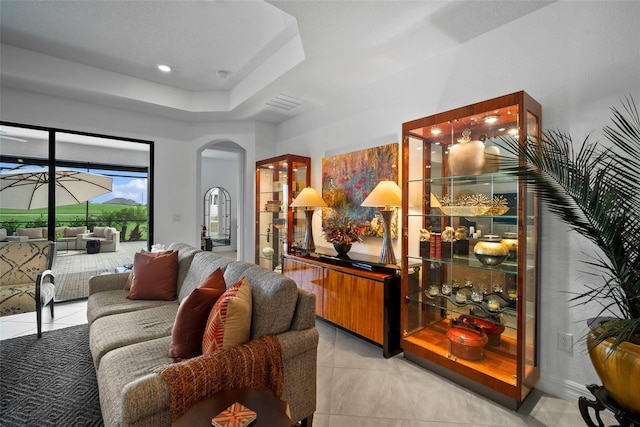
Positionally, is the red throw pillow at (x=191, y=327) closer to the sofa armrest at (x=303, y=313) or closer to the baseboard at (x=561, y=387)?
the sofa armrest at (x=303, y=313)

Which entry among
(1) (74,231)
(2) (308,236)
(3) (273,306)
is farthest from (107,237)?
(3) (273,306)

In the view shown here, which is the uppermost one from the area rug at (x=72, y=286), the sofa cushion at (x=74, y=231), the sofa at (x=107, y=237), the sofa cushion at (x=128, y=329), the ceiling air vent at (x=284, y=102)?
the ceiling air vent at (x=284, y=102)

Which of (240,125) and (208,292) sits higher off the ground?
(240,125)

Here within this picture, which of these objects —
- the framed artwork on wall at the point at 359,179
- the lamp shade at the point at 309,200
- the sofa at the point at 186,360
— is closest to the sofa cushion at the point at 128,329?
the sofa at the point at 186,360

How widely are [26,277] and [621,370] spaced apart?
→ 4752 millimetres

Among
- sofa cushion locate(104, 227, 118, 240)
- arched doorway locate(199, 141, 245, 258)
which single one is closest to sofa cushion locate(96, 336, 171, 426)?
sofa cushion locate(104, 227, 118, 240)

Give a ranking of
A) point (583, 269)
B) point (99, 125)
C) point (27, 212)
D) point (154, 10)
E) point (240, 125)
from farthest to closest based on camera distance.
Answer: point (240, 125) → point (99, 125) → point (27, 212) → point (154, 10) → point (583, 269)

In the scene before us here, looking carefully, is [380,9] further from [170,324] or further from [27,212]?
[27,212]

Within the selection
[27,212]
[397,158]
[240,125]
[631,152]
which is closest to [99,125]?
[27,212]

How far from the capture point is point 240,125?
470cm

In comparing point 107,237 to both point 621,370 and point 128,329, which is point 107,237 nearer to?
point 128,329

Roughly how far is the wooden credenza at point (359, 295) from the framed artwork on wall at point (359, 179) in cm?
43

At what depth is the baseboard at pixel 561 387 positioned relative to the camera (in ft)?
6.36

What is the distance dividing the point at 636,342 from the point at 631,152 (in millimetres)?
→ 1026
